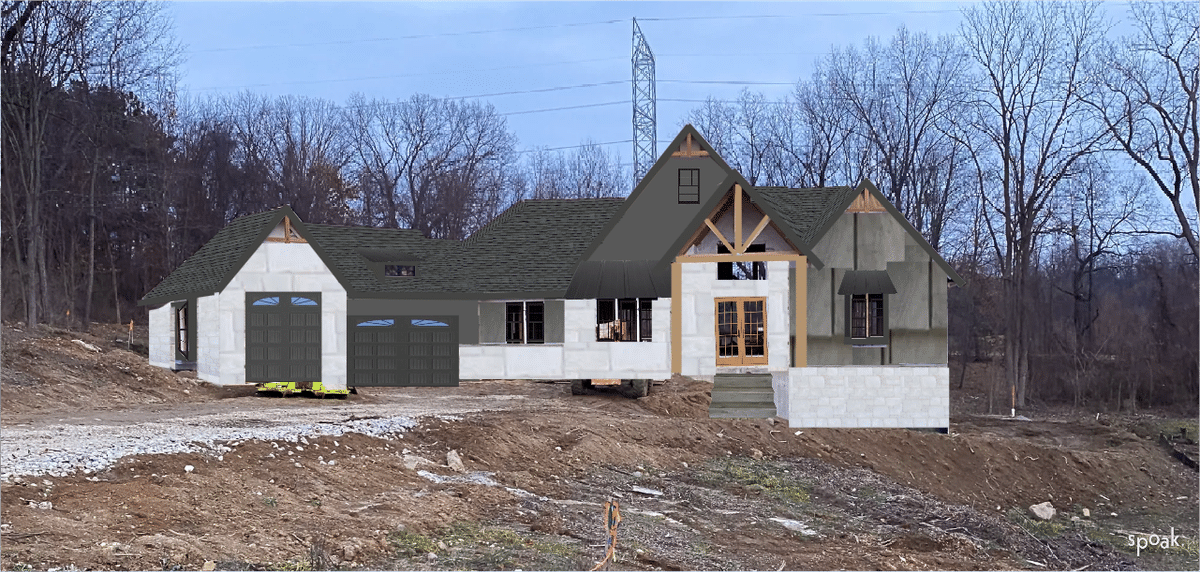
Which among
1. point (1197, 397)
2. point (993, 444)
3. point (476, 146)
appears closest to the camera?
point (476, 146)

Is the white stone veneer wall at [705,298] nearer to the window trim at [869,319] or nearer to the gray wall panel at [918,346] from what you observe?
the window trim at [869,319]

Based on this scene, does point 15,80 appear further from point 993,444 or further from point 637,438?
point 993,444

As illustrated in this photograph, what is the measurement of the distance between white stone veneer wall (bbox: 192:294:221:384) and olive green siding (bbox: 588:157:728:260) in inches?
68.2

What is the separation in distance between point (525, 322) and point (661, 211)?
2.83 feet

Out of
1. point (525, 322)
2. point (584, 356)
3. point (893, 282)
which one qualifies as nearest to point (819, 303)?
point (893, 282)

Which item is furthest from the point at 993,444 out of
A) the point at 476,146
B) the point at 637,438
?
the point at 476,146

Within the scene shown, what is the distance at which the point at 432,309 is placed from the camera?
15.1ft

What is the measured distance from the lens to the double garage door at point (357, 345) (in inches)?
172

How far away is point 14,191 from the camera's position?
7863 mm

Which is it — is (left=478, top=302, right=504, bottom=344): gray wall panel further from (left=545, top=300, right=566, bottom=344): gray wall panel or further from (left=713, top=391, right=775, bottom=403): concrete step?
(left=713, top=391, right=775, bottom=403): concrete step

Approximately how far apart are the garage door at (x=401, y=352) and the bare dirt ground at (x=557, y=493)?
3.79 ft

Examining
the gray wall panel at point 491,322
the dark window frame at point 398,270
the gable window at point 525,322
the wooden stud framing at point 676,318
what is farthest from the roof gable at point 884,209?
the dark window frame at point 398,270

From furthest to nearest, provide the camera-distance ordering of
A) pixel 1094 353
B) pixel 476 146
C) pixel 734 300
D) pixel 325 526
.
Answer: pixel 1094 353
pixel 325 526
pixel 476 146
pixel 734 300

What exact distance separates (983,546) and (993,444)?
1127 cm
